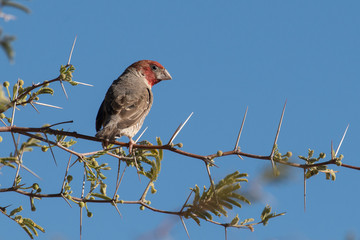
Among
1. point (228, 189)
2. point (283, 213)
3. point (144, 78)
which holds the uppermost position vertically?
point (144, 78)

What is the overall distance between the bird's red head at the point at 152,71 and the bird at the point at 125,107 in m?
0.06

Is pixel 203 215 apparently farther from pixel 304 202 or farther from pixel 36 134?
pixel 36 134

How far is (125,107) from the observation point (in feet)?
21.4

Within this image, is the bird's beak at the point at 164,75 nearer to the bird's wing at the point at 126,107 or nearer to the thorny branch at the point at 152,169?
the bird's wing at the point at 126,107

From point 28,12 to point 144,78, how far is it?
7581mm

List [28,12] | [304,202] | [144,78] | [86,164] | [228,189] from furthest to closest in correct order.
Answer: [144,78] → [86,164] → [228,189] → [304,202] → [28,12]

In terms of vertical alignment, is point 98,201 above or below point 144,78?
below

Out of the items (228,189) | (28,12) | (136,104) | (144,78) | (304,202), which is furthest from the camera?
(144,78)

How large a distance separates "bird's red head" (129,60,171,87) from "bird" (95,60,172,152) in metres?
0.06

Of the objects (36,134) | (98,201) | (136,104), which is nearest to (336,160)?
(98,201)

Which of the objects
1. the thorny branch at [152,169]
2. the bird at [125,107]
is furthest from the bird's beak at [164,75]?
the thorny branch at [152,169]

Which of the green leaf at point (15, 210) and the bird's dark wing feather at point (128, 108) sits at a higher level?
the bird's dark wing feather at point (128, 108)

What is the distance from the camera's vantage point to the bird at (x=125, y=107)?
576 centimetres

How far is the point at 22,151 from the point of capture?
3402mm
